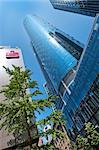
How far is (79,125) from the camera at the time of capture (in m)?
66.2

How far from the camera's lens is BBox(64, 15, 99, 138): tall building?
189 feet

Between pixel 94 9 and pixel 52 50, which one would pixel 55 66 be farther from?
pixel 94 9

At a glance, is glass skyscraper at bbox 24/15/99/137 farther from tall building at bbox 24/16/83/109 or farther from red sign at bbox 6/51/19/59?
red sign at bbox 6/51/19/59

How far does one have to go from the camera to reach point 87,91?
206 ft

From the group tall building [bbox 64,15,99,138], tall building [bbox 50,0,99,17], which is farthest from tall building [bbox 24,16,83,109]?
tall building [bbox 64,15,99,138]

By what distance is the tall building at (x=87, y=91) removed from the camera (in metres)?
57.6

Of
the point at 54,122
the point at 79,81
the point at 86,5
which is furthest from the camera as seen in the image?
the point at 86,5

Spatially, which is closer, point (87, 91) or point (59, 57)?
point (87, 91)

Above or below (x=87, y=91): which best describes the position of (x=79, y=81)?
above

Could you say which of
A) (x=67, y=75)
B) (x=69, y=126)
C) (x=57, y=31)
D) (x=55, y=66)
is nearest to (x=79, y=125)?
(x=69, y=126)

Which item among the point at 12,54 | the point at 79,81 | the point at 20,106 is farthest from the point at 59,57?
the point at 20,106

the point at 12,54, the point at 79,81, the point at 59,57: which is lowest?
the point at 79,81

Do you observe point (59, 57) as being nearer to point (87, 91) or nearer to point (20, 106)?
point (87, 91)

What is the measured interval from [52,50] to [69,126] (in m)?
50.9
